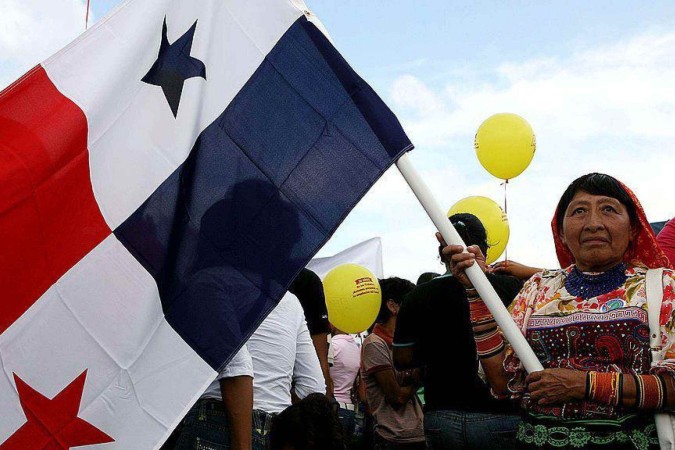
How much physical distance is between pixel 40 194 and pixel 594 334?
1833 mm

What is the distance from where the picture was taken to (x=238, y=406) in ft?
11.3

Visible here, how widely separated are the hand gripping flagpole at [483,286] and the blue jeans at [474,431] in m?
1.23

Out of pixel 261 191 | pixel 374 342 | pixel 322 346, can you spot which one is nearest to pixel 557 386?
pixel 261 191

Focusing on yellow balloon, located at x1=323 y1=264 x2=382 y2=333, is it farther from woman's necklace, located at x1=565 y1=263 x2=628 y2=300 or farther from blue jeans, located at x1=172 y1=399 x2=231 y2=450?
woman's necklace, located at x1=565 y1=263 x2=628 y2=300

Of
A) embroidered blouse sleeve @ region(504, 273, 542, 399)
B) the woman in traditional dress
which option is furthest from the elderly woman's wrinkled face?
embroidered blouse sleeve @ region(504, 273, 542, 399)

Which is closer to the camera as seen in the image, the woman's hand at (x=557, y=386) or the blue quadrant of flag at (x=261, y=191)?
the woman's hand at (x=557, y=386)

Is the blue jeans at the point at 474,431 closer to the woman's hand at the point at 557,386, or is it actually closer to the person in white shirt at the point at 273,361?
the person in white shirt at the point at 273,361

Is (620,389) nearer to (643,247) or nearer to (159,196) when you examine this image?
(643,247)

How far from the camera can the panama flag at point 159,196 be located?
109 inches

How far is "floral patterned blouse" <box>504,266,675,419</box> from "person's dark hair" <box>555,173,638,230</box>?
211mm

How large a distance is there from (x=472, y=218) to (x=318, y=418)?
4.83ft

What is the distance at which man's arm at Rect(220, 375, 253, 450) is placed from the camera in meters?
3.44

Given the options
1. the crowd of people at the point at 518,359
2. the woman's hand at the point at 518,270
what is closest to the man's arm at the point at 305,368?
the crowd of people at the point at 518,359

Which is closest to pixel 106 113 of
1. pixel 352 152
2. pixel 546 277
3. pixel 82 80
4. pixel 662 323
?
pixel 82 80
